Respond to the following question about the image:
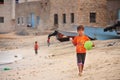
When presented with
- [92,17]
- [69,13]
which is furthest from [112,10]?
[69,13]

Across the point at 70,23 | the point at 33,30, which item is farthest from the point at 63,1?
the point at 33,30

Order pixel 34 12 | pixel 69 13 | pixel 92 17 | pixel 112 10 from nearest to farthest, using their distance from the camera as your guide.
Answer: pixel 92 17 → pixel 112 10 → pixel 69 13 → pixel 34 12

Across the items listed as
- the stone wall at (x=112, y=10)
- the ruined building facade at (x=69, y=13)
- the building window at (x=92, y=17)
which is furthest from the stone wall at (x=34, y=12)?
the stone wall at (x=112, y=10)

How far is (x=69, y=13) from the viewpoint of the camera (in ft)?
136

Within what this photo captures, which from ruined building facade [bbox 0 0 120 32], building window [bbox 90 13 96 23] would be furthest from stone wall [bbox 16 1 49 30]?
building window [bbox 90 13 96 23]

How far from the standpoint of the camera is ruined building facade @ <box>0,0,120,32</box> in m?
39.9

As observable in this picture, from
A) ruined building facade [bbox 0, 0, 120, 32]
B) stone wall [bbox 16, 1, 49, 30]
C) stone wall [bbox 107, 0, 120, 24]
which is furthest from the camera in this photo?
stone wall [bbox 16, 1, 49, 30]

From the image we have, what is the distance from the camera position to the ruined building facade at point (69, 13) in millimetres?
39906

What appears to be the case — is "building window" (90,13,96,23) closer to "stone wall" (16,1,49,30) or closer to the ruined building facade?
the ruined building facade

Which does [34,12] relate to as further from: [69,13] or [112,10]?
[112,10]

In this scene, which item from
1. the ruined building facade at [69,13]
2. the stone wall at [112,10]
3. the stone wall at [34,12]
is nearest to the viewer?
the ruined building facade at [69,13]

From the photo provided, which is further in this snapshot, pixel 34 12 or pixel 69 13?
pixel 34 12

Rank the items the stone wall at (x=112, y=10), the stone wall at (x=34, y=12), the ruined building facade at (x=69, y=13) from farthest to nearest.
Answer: the stone wall at (x=34, y=12) < the stone wall at (x=112, y=10) < the ruined building facade at (x=69, y=13)

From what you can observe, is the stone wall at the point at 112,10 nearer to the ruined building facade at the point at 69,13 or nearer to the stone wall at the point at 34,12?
the ruined building facade at the point at 69,13
